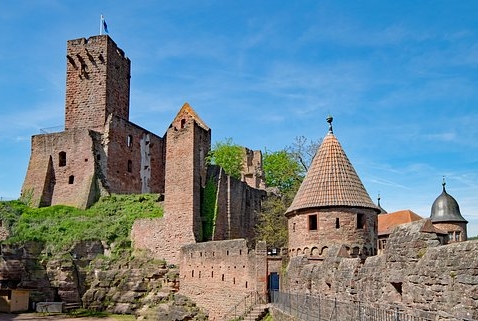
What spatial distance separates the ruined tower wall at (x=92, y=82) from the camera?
153 ft

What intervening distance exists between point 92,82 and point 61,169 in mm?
7505

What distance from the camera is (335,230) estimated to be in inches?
997

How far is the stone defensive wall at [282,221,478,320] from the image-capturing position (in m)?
7.62

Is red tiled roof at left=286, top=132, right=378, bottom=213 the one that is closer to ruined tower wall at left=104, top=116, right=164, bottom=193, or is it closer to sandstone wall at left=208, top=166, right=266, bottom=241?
sandstone wall at left=208, top=166, right=266, bottom=241

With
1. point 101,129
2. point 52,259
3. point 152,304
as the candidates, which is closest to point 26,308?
point 52,259

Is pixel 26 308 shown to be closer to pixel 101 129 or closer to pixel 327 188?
pixel 101 129

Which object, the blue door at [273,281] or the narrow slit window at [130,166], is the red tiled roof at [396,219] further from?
the blue door at [273,281]

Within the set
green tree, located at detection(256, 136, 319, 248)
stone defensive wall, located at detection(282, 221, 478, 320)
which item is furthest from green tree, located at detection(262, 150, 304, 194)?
stone defensive wall, located at detection(282, 221, 478, 320)

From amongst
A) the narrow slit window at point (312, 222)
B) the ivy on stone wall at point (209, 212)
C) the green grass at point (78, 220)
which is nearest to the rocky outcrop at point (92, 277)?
the green grass at point (78, 220)

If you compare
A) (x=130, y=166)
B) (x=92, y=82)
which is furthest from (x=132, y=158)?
(x=92, y=82)

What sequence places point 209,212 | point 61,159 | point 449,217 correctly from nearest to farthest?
point 209,212, point 61,159, point 449,217

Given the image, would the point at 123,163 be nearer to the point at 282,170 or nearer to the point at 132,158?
the point at 132,158

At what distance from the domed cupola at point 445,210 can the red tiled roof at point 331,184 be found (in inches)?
1042

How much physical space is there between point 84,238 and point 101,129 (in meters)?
10.5
